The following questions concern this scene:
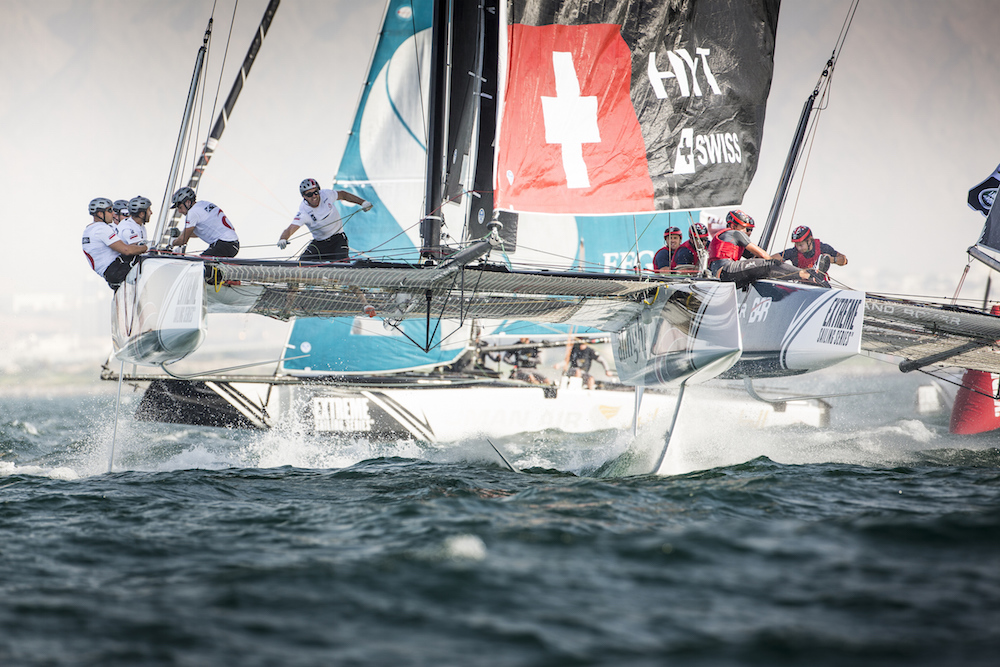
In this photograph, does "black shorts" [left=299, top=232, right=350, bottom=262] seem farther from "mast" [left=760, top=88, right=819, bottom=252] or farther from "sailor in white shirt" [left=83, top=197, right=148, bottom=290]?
"mast" [left=760, top=88, right=819, bottom=252]

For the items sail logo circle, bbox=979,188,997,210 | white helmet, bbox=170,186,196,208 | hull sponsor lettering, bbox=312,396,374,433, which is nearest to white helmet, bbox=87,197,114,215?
white helmet, bbox=170,186,196,208

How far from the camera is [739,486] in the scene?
15.4ft

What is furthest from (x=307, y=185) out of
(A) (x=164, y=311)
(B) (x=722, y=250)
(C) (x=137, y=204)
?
(B) (x=722, y=250)

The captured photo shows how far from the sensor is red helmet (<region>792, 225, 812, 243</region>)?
7961mm

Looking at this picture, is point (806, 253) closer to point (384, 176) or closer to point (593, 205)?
point (593, 205)

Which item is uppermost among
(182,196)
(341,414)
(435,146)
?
(435,146)

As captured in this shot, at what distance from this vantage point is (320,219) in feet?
23.6

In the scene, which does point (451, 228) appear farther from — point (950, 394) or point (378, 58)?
point (950, 394)

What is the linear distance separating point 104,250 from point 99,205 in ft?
1.37

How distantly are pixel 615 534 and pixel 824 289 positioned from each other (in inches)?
139

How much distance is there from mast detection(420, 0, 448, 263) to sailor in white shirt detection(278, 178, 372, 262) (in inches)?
29.1

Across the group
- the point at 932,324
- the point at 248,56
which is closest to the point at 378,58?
the point at 248,56

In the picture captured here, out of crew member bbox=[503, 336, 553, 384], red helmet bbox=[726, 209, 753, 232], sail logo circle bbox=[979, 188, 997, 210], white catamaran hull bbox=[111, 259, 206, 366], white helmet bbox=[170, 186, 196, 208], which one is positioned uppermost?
sail logo circle bbox=[979, 188, 997, 210]

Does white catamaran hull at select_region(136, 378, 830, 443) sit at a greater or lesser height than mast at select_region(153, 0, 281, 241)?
lesser
